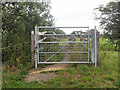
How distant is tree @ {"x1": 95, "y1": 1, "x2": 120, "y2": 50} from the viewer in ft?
25.6

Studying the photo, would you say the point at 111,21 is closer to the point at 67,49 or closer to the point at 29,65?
the point at 67,49

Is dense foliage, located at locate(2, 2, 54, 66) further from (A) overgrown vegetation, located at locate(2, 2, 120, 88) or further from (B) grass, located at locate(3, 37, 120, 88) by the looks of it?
(B) grass, located at locate(3, 37, 120, 88)

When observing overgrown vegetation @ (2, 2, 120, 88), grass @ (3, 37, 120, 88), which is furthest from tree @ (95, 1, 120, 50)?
grass @ (3, 37, 120, 88)

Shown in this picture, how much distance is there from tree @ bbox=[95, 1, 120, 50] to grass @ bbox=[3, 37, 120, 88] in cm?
203

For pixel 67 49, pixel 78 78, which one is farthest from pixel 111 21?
pixel 78 78

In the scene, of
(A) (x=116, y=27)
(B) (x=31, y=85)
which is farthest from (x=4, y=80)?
(A) (x=116, y=27)

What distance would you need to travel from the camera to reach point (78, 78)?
210 inches

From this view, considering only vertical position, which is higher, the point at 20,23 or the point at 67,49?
the point at 20,23

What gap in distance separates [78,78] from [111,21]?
14.1 ft

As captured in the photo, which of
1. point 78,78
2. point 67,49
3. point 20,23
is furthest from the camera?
point 20,23

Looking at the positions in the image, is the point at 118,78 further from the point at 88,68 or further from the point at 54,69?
the point at 54,69

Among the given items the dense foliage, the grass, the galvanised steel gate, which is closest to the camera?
the grass

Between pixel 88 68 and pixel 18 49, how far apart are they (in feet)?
11.7

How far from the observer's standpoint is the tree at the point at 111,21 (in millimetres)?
7816
